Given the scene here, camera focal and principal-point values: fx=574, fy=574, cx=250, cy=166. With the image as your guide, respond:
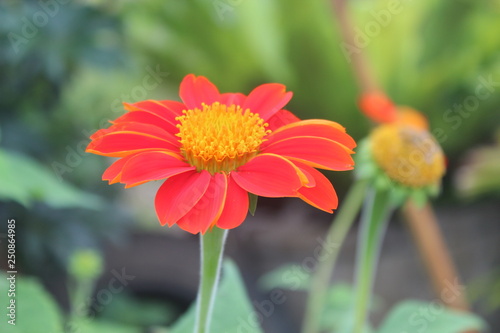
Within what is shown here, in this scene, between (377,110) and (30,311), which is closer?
(30,311)

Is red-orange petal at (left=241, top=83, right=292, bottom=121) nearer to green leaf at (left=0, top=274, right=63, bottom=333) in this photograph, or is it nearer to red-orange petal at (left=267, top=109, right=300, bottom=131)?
red-orange petal at (left=267, top=109, right=300, bottom=131)

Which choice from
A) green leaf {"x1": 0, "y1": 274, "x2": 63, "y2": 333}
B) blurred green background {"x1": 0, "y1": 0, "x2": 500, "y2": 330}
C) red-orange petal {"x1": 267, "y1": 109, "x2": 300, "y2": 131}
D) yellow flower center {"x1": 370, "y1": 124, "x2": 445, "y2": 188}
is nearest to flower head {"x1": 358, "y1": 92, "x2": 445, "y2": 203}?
yellow flower center {"x1": 370, "y1": 124, "x2": 445, "y2": 188}

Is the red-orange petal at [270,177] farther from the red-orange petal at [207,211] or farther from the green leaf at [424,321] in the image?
the green leaf at [424,321]

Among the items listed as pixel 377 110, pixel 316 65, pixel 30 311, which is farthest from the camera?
pixel 316 65

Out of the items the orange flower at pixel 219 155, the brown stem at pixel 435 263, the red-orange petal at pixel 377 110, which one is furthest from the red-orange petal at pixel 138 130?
the brown stem at pixel 435 263

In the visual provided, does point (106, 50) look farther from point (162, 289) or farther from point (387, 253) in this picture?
point (387, 253)

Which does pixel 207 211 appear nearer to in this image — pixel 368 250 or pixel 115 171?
pixel 115 171

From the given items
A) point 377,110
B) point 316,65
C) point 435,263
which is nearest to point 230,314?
point 377,110
